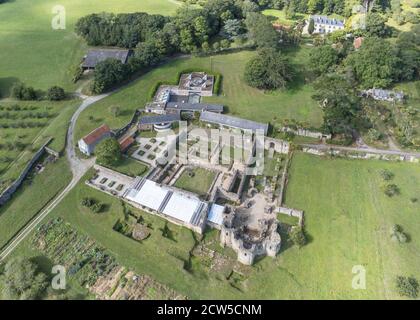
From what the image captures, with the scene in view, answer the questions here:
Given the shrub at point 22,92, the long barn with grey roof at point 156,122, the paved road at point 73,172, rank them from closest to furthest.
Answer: the paved road at point 73,172 → the long barn with grey roof at point 156,122 → the shrub at point 22,92

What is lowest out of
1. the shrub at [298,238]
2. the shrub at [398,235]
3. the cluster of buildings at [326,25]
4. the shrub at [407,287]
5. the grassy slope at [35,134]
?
the shrub at [407,287]

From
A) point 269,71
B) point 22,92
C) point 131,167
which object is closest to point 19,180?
point 131,167

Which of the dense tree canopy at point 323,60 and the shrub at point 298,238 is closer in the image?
the shrub at point 298,238

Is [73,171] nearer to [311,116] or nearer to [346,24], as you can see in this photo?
[311,116]

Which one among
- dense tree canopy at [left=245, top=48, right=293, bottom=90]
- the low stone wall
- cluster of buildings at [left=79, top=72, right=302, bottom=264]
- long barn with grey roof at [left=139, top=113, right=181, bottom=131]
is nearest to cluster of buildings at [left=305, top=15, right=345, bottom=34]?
dense tree canopy at [left=245, top=48, right=293, bottom=90]

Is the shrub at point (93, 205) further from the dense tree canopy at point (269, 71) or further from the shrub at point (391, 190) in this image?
the shrub at point (391, 190)

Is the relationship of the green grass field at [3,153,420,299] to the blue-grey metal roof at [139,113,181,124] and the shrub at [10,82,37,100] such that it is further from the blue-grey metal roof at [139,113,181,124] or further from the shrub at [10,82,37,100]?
the shrub at [10,82,37,100]

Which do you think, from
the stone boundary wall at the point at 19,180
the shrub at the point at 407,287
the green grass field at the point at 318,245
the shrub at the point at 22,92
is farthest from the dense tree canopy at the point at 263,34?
the shrub at the point at 407,287
